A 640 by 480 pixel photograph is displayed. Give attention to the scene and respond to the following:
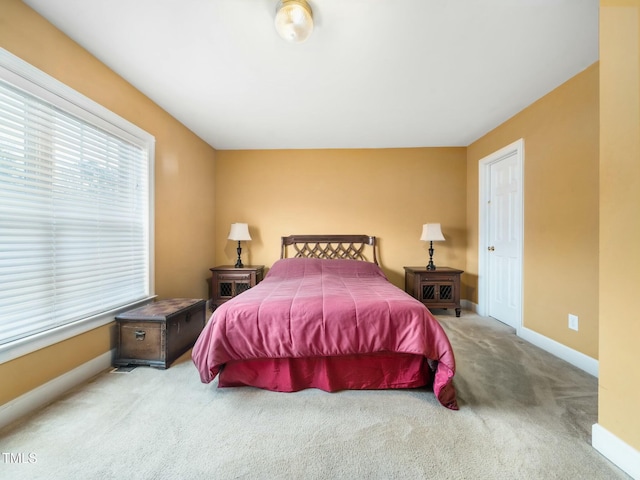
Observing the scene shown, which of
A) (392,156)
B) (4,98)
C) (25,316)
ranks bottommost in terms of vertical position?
(25,316)

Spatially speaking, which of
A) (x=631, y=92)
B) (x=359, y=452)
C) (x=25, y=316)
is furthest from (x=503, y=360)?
(x=25, y=316)

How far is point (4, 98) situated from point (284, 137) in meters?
2.47

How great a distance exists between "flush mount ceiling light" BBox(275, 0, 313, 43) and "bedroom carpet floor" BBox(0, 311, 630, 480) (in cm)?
232

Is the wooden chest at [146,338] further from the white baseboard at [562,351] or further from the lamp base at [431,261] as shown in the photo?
the white baseboard at [562,351]

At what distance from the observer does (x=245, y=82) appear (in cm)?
215

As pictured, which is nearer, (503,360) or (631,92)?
(631,92)

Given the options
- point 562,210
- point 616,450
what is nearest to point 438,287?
point 562,210

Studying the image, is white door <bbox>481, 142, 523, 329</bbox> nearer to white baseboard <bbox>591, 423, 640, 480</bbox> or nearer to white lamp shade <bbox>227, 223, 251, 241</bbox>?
white baseboard <bbox>591, 423, 640, 480</bbox>

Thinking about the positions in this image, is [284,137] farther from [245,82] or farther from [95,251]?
[95,251]

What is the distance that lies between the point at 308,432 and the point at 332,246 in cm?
265

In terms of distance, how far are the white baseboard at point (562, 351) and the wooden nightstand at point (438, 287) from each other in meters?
0.80

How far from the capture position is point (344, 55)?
184 centimetres

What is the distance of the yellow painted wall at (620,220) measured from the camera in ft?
3.48

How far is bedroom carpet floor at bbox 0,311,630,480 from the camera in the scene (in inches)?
43.6
